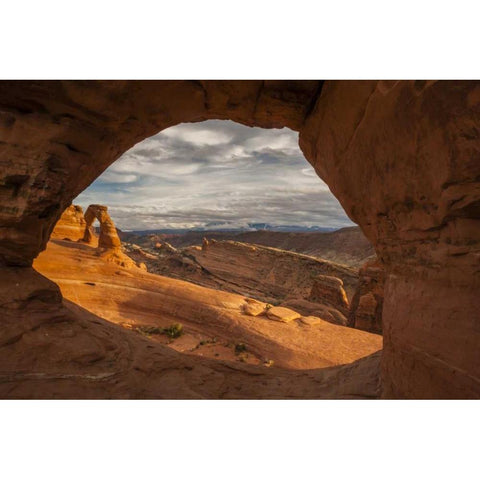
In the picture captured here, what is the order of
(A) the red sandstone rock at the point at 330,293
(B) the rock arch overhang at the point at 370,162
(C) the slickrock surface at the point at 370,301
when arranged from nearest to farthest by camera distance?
(B) the rock arch overhang at the point at 370,162, (C) the slickrock surface at the point at 370,301, (A) the red sandstone rock at the point at 330,293

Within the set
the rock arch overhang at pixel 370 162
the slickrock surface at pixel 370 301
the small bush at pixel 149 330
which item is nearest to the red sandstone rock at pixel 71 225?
the small bush at pixel 149 330

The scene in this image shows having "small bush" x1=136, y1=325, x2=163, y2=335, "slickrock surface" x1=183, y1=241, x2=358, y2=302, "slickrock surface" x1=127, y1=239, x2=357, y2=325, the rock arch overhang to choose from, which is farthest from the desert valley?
"slickrock surface" x1=127, y1=239, x2=357, y2=325

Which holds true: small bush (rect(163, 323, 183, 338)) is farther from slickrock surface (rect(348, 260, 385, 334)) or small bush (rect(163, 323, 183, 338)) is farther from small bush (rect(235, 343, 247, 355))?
slickrock surface (rect(348, 260, 385, 334))

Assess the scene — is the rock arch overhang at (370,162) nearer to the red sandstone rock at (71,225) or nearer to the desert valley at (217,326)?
the desert valley at (217,326)

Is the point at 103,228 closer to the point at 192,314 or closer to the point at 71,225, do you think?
the point at 71,225

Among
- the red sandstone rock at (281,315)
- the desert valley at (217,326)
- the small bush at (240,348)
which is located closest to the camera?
the desert valley at (217,326)

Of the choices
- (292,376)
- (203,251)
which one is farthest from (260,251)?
(292,376)

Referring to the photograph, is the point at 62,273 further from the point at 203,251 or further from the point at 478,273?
the point at 203,251
